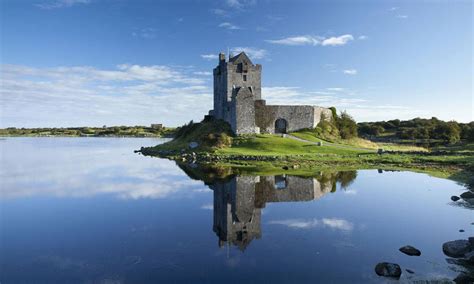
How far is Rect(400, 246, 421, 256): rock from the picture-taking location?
1258cm

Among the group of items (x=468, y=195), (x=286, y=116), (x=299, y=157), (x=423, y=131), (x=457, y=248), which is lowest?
(x=457, y=248)

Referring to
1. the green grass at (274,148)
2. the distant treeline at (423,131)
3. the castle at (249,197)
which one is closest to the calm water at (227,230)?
the castle at (249,197)

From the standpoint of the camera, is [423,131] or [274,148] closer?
[274,148]

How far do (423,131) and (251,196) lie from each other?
3113 inches

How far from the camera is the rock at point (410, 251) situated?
1258 cm

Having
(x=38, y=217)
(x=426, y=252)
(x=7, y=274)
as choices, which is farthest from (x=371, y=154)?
(x=7, y=274)

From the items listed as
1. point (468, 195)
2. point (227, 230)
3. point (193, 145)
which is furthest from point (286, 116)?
point (227, 230)

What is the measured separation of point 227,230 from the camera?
614 inches

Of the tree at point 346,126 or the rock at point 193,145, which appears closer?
the rock at point 193,145

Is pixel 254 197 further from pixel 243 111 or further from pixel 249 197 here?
pixel 243 111

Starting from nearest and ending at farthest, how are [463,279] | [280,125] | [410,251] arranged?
[463,279]
[410,251]
[280,125]

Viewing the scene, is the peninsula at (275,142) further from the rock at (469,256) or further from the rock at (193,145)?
the rock at (469,256)

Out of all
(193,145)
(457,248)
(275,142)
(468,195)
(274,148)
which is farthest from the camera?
(193,145)

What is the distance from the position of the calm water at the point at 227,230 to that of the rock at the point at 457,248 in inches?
12.6
